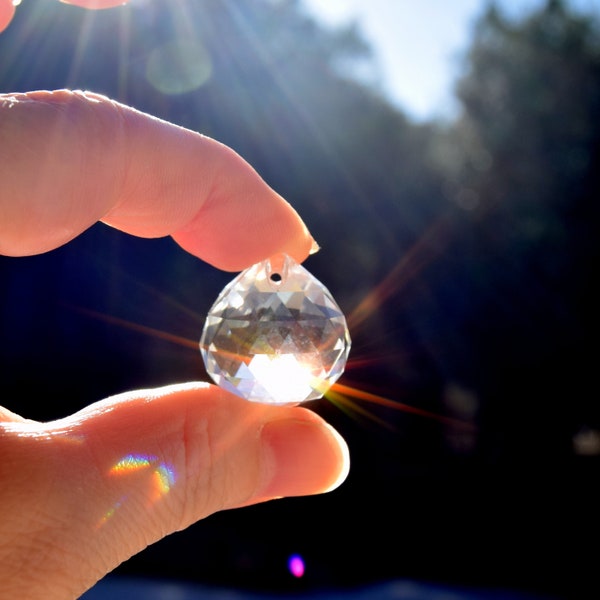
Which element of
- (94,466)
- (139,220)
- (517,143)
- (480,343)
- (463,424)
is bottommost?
(94,466)

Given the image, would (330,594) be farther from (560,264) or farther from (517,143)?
(517,143)

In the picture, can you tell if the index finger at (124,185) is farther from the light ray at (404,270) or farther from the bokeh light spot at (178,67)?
the light ray at (404,270)

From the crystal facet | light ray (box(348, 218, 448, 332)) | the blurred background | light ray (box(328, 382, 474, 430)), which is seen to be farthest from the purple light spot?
the crystal facet

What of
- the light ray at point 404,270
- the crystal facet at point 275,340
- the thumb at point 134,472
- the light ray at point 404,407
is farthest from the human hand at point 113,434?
the light ray at point 404,407

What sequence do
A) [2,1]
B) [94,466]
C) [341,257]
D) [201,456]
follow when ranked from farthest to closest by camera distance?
[341,257], [2,1], [201,456], [94,466]

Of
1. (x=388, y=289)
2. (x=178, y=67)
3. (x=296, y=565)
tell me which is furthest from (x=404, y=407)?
(x=178, y=67)

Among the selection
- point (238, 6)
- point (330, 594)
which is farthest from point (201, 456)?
point (238, 6)
